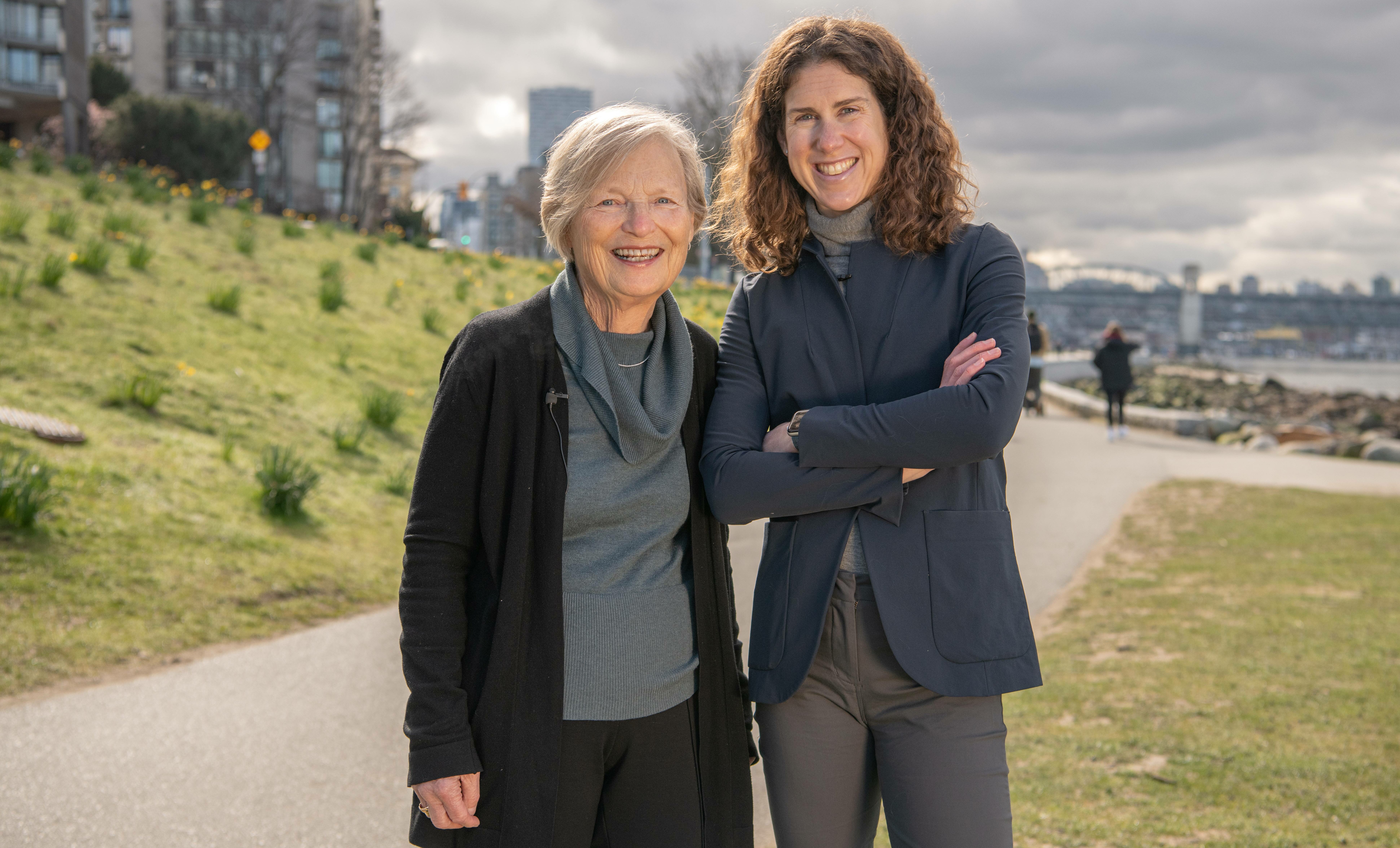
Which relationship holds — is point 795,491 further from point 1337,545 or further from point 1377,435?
point 1377,435

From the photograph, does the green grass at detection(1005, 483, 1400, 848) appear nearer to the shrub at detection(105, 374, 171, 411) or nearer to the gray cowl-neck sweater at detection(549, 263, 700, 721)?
the gray cowl-neck sweater at detection(549, 263, 700, 721)

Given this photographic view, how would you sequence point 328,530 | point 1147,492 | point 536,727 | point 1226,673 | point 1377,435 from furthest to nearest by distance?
point 1377,435 < point 1147,492 < point 328,530 < point 1226,673 < point 536,727

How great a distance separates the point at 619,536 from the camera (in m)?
1.93

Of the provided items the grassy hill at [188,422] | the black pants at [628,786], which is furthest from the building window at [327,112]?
the black pants at [628,786]

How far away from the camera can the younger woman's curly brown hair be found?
2037 millimetres

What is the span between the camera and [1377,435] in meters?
20.2

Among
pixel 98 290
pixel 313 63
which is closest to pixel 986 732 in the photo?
pixel 98 290

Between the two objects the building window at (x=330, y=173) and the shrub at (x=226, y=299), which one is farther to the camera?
the building window at (x=330, y=173)

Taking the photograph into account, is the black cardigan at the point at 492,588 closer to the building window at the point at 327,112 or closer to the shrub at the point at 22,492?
the shrub at the point at 22,492

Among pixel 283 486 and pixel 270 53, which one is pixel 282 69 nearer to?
pixel 270 53

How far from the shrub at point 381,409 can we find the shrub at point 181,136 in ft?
93.4

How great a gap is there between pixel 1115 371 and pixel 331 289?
11352 millimetres

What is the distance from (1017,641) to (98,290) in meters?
8.68

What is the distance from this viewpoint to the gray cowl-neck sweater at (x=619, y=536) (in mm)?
1899
